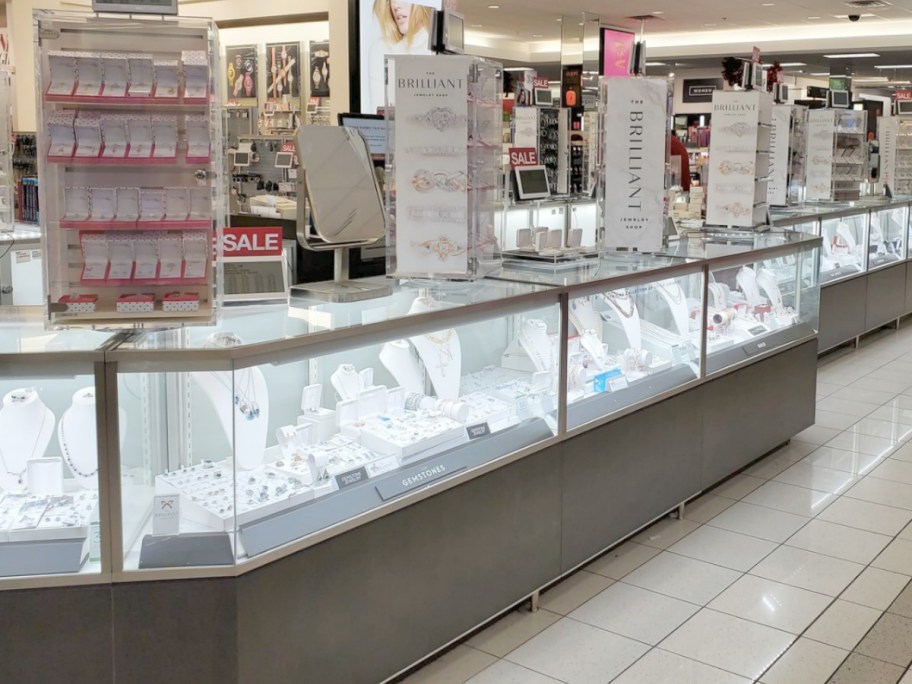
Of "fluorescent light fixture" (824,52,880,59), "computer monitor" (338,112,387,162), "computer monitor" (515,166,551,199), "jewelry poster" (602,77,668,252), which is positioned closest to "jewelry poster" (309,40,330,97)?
"computer monitor" (515,166,551,199)

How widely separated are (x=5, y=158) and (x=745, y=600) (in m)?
4.67

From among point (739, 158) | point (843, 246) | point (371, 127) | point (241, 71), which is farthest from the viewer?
point (241, 71)

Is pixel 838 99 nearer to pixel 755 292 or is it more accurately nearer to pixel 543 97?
pixel 543 97

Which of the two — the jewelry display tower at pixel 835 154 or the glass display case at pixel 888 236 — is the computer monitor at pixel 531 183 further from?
the jewelry display tower at pixel 835 154

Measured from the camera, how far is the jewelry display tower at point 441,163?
11.2 ft

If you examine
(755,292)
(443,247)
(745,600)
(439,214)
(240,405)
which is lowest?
(745,600)

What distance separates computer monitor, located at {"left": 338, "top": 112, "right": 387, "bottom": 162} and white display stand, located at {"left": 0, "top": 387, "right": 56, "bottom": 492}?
1.93 meters

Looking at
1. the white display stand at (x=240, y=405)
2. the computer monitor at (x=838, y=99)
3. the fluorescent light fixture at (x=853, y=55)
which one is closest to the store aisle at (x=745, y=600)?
the white display stand at (x=240, y=405)

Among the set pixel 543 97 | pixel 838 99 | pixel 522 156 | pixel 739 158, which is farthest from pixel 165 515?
pixel 543 97

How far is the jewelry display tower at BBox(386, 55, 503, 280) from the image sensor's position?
3.43 m

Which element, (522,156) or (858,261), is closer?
(522,156)

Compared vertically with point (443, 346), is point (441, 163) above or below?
above

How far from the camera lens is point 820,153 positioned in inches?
342

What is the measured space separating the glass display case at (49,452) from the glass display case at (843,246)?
5.87 metres
